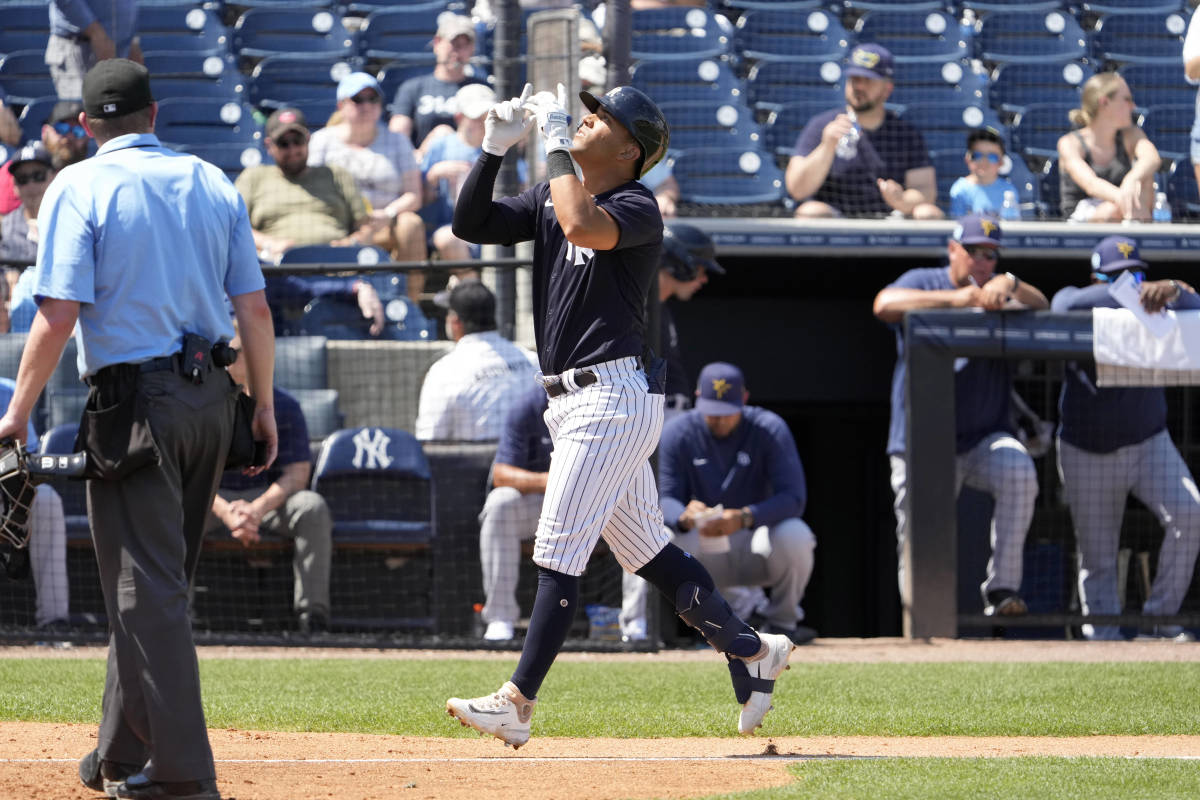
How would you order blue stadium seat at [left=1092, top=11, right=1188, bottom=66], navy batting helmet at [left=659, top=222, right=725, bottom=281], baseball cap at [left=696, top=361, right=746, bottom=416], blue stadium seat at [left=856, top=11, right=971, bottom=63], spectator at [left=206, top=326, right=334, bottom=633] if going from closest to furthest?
spectator at [left=206, top=326, right=334, bottom=633] → baseball cap at [left=696, top=361, right=746, bottom=416] → navy batting helmet at [left=659, top=222, right=725, bottom=281] → blue stadium seat at [left=856, top=11, right=971, bottom=63] → blue stadium seat at [left=1092, top=11, right=1188, bottom=66]

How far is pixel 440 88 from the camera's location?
10.9 meters

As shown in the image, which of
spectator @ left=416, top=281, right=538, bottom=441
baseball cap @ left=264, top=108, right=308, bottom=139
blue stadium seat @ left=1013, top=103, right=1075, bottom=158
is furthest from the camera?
blue stadium seat @ left=1013, top=103, right=1075, bottom=158

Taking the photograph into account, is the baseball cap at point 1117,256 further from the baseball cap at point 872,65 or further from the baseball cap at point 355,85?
the baseball cap at point 355,85

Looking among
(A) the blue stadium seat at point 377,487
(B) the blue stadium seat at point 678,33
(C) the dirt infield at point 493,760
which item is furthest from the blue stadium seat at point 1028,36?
(C) the dirt infield at point 493,760

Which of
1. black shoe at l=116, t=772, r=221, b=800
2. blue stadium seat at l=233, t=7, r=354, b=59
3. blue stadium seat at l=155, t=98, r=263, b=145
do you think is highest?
blue stadium seat at l=233, t=7, r=354, b=59

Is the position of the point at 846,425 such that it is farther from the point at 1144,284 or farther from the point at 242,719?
the point at 242,719

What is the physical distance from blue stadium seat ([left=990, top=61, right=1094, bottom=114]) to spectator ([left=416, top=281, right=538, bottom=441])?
17.4 ft

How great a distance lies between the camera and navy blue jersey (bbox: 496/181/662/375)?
4.31 m

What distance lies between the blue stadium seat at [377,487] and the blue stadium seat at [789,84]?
16.0ft

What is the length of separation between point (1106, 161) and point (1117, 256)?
240cm

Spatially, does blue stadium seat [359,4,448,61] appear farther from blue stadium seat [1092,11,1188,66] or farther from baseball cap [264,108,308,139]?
blue stadium seat [1092,11,1188,66]

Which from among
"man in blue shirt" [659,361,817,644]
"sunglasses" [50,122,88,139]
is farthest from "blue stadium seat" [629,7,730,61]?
"man in blue shirt" [659,361,817,644]

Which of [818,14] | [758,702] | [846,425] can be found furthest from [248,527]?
[818,14]

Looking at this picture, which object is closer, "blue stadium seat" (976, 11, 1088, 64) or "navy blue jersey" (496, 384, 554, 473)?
"navy blue jersey" (496, 384, 554, 473)
